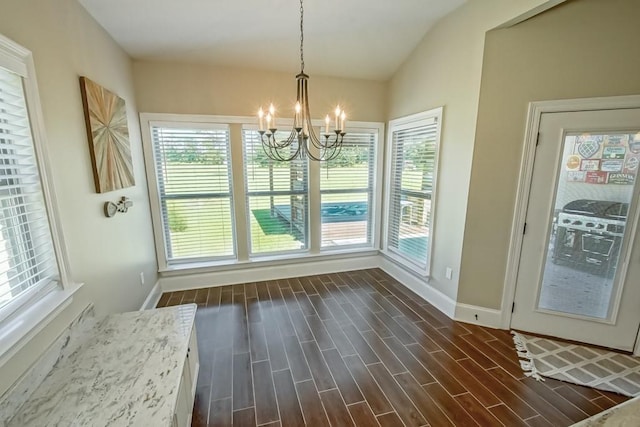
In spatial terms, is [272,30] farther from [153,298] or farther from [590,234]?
[590,234]

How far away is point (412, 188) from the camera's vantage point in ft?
11.5

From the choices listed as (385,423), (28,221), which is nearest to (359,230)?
(385,423)

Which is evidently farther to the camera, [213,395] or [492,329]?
[492,329]

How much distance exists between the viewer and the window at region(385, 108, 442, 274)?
3.17 m

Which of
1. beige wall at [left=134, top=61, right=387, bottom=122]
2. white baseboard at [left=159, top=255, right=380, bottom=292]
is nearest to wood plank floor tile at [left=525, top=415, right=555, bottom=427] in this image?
white baseboard at [left=159, top=255, right=380, bottom=292]

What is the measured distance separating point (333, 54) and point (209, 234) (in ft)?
8.85

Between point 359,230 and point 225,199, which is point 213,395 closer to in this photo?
point 225,199

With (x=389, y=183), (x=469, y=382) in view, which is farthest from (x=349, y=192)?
(x=469, y=382)

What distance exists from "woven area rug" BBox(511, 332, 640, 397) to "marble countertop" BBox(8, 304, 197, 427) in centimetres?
254

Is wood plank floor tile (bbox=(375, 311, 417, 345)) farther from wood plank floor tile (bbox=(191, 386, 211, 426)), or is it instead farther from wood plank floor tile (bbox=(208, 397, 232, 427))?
wood plank floor tile (bbox=(191, 386, 211, 426))

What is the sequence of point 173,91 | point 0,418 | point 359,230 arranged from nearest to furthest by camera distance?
point 0,418 → point 173,91 → point 359,230

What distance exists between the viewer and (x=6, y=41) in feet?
4.02

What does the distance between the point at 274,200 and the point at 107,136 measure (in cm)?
195

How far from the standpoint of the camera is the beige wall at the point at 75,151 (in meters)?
1.42
